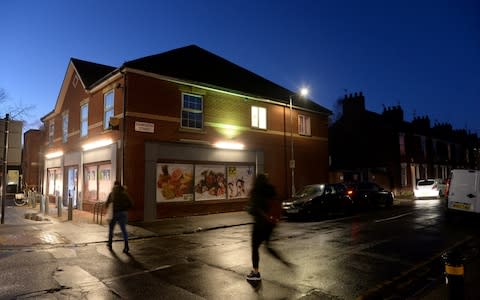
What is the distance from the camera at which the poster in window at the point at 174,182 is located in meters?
16.1

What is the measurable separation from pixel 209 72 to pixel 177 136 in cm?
512

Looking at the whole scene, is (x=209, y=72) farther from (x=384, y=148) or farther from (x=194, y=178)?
(x=384, y=148)

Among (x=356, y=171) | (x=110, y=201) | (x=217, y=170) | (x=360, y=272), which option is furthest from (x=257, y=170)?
(x=356, y=171)

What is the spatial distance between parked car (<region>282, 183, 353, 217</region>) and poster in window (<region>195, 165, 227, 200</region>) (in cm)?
384

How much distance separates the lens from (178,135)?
1686 cm

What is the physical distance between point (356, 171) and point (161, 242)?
27.4 metres

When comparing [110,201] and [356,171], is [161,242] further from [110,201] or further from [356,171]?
[356,171]

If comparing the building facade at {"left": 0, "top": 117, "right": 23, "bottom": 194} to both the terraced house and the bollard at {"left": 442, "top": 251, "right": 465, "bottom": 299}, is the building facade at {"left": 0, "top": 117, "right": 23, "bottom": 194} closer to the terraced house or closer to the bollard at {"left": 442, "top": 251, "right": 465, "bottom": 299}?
the terraced house

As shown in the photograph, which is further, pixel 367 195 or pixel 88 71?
pixel 88 71

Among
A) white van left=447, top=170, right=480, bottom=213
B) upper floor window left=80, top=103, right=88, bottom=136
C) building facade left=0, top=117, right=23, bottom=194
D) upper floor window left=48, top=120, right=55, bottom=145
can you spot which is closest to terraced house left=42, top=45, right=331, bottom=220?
upper floor window left=80, top=103, right=88, bottom=136

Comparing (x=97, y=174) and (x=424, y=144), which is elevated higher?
(x=424, y=144)

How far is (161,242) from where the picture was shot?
1086 centimetres

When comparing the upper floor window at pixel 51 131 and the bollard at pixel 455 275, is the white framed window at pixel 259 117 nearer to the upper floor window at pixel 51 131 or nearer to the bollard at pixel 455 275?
the upper floor window at pixel 51 131

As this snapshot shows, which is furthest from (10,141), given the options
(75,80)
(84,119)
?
(75,80)
